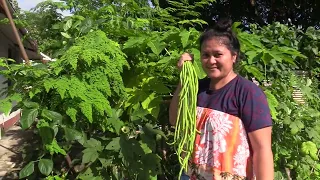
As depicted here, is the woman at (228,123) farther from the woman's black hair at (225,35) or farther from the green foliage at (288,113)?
the green foliage at (288,113)

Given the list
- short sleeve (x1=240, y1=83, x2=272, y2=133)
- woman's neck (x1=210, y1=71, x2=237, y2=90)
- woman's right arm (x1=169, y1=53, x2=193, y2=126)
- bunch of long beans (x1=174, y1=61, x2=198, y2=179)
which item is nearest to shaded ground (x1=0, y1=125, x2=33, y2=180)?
woman's right arm (x1=169, y1=53, x2=193, y2=126)

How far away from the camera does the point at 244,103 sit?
174cm

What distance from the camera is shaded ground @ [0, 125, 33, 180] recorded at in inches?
158

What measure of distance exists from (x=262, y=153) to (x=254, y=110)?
0.60 ft

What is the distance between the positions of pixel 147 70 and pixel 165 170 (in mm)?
781

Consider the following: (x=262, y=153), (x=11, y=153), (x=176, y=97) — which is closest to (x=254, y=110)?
(x=262, y=153)

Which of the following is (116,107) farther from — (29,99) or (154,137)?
(29,99)

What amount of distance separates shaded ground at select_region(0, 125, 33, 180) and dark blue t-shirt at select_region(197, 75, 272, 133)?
231cm

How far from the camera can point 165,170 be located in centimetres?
288

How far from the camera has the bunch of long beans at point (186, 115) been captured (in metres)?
1.81

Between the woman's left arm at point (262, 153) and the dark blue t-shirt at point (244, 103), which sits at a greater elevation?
the dark blue t-shirt at point (244, 103)

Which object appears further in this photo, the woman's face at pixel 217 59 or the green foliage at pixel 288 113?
the green foliage at pixel 288 113

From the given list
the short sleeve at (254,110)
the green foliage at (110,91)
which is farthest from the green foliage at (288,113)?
the short sleeve at (254,110)

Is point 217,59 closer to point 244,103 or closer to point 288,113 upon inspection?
point 244,103
